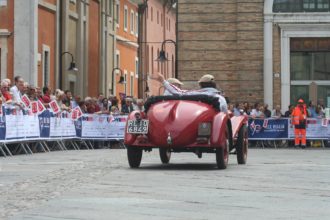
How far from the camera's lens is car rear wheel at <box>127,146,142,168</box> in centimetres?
1878

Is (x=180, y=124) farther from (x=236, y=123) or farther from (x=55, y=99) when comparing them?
(x=55, y=99)

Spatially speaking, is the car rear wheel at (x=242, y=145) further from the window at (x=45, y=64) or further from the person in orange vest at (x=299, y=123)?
the window at (x=45, y=64)

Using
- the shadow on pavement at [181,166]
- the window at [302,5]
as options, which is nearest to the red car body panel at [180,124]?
the shadow on pavement at [181,166]

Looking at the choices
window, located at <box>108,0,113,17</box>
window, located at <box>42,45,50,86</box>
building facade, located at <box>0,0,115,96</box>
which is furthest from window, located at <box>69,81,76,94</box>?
window, located at <box>108,0,113,17</box>

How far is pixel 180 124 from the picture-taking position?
712 inches

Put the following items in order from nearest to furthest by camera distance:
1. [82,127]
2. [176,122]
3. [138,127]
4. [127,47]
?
1. [176,122]
2. [138,127]
3. [82,127]
4. [127,47]

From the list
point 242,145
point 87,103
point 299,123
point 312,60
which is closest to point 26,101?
point 87,103

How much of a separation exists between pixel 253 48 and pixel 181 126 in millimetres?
26974

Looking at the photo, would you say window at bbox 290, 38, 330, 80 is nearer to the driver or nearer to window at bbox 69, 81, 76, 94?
window at bbox 69, 81, 76, 94

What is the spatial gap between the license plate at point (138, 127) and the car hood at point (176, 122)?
0.08 m

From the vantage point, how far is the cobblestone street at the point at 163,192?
10.5m

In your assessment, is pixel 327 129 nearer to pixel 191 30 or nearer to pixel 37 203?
pixel 191 30

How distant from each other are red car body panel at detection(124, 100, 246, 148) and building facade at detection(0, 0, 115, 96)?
24.0 meters

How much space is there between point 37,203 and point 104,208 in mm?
840
